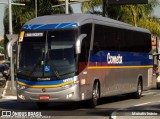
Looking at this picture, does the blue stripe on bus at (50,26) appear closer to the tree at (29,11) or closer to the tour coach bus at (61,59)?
the tour coach bus at (61,59)

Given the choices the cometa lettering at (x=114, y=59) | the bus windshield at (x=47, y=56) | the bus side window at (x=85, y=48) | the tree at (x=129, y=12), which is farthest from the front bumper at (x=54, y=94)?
the tree at (x=129, y=12)

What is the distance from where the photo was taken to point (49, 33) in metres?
19.6

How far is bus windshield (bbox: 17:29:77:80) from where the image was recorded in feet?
63.0

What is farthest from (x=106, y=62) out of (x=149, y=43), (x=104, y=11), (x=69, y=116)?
(x=104, y=11)

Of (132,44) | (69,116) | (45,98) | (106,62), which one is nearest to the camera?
(69,116)

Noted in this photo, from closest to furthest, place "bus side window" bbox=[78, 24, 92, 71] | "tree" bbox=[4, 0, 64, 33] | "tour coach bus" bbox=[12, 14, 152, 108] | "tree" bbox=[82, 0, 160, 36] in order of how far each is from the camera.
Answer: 1. "tour coach bus" bbox=[12, 14, 152, 108]
2. "bus side window" bbox=[78, 24, 92, 71]
3. "tree" bbox=[82, 0, 160, 36]
4. "tree" bbox=[4, 0, 64, 33]

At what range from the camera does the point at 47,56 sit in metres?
19.3

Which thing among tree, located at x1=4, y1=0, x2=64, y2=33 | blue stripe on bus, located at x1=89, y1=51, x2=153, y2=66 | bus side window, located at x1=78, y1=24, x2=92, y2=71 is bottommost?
blue stripe on bus, located at x1=89, y1=51, x2=153, y2=66

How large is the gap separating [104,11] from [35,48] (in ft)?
89.8

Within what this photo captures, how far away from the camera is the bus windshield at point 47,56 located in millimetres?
19188

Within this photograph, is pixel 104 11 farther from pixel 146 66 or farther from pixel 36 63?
pixel 36 63

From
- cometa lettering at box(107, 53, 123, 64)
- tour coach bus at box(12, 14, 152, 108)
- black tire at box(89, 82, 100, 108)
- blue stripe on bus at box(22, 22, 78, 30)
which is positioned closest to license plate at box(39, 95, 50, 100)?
tour coach bus at box(12, 14, 152, 108)

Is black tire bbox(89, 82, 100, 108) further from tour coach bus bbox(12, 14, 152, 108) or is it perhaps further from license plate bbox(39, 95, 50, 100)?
license plate bbox(39, 95, 50, 100)

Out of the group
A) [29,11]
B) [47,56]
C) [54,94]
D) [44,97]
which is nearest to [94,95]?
[54,94]
